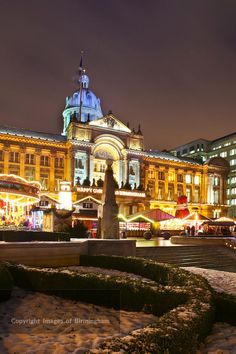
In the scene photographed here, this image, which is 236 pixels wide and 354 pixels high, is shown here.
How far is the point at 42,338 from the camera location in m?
8.03

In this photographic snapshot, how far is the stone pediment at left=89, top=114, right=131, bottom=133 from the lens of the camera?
225 ft

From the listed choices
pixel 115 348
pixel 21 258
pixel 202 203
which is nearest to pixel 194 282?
pixel 115 348

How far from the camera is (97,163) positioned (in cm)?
7088

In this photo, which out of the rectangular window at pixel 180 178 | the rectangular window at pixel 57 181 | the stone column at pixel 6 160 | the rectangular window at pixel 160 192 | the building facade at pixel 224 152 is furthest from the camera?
the building facade at pixel 224 152

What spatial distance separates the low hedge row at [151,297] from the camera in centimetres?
570

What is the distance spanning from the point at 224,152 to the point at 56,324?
106855 mm

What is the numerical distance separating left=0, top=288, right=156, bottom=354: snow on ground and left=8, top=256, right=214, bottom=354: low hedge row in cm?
37

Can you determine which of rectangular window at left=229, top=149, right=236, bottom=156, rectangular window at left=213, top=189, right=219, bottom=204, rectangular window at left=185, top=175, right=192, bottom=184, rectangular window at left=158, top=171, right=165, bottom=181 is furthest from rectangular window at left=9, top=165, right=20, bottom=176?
rectangular window at left=229, top=149, right=236, bottom=156

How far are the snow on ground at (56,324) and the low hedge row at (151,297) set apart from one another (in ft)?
1.22

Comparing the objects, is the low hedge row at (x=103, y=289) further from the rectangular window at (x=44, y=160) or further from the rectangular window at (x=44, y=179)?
the rectangular window at (x=44, y=160)

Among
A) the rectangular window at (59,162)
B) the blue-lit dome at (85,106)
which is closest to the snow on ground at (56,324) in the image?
the rectangular window at (59,162)

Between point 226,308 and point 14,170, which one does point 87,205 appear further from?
point 226,308

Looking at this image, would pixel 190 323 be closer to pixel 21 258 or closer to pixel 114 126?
pixel 21 258

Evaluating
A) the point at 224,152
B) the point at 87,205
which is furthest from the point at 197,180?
the point at 87,205
